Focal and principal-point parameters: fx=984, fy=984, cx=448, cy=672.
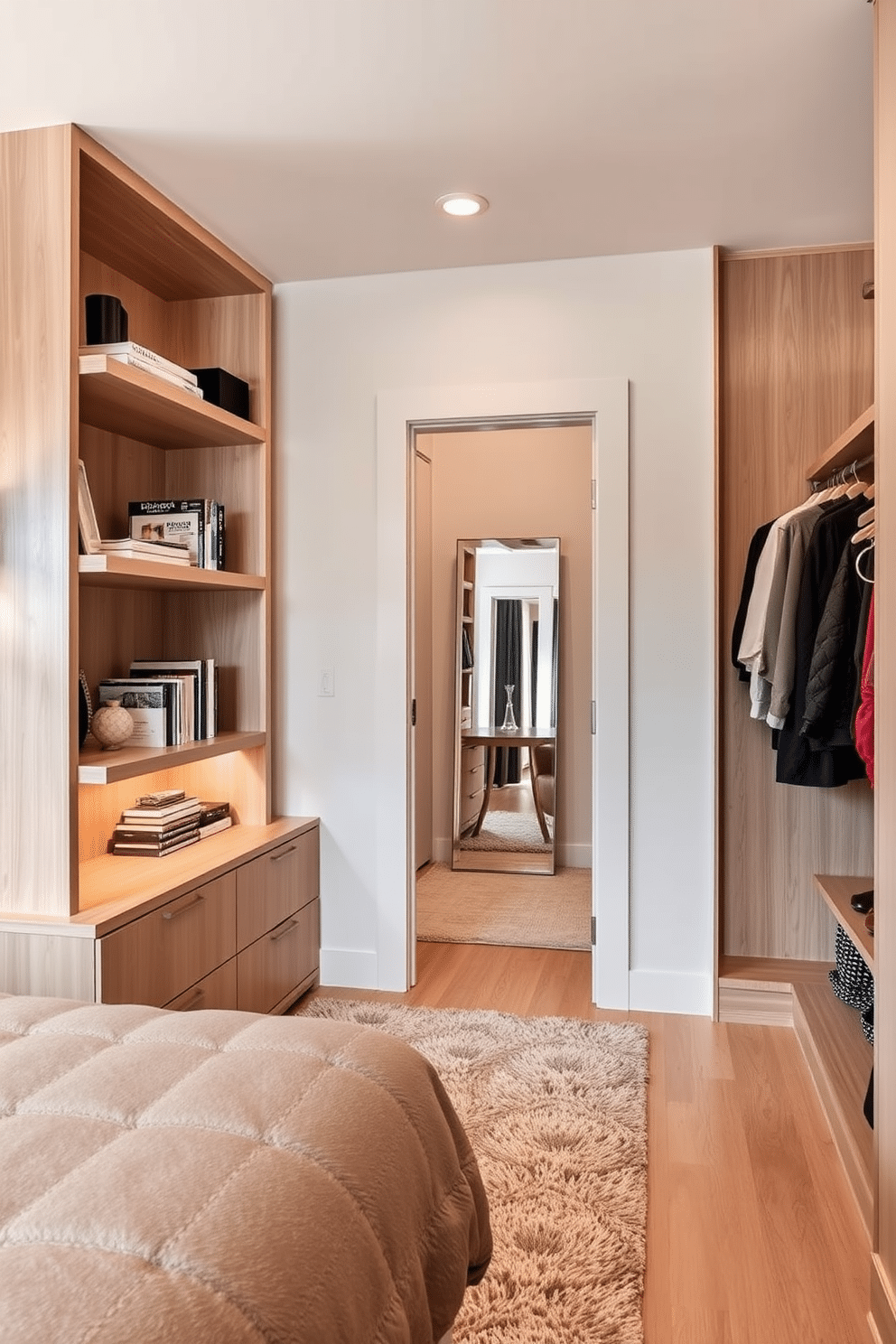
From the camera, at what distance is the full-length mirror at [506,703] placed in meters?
5.44

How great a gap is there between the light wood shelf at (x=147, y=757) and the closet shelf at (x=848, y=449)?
2046 mm

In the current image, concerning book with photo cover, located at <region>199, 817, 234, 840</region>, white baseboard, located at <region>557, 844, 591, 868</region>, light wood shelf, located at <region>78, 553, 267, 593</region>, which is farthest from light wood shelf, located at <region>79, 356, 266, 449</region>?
white baseboard, located at <region>557, 844, 591, 868</region>

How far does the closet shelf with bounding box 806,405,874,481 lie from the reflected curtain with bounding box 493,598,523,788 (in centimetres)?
245

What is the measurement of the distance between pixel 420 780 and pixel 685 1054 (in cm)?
254

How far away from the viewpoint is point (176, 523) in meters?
3.27

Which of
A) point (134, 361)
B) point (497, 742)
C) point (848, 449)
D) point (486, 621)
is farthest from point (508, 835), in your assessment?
point (134, 361)

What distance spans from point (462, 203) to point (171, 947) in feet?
7.39

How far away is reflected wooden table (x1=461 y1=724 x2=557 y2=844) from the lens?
5430 millimetres

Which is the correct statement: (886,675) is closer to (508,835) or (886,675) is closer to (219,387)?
(219,387)

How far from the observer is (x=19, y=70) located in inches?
87.2

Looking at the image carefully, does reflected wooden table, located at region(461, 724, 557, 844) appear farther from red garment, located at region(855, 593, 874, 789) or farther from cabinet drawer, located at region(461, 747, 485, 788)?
red garment, located at region(855, 593, 874, 789)

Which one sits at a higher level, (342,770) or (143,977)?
(342,770)

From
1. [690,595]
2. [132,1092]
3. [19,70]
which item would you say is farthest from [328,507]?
[132,1092]

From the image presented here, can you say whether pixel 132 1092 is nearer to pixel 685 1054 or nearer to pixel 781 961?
pixel 685 1054
